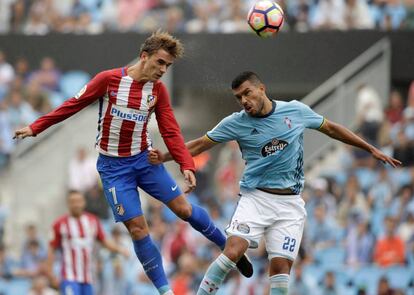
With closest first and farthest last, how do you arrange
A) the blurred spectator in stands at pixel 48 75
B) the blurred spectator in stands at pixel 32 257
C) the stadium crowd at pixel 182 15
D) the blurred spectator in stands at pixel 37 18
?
the blurred spectator in stands at pixel 32 257 < the stadium crowd at pixel 182 15 < the blurred spectator in stands at pixel 48 75 < the blurred spectator in stands at pixel 37 18

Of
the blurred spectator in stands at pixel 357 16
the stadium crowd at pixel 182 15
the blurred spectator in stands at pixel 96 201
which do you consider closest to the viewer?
the blurred spectator in stands at pixel 96 201

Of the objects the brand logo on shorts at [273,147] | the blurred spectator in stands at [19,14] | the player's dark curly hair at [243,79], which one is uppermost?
the blurred spectator in stands at [19,14]

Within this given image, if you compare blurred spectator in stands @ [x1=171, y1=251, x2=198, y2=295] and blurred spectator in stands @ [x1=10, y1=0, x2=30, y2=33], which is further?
blurred spectator in stands @ [x1=10, y1=0, x2=30, y2=33]

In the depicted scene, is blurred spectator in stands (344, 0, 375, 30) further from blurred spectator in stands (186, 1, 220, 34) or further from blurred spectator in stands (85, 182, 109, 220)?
blurred spectator in stands (85, 182, 109, 220)

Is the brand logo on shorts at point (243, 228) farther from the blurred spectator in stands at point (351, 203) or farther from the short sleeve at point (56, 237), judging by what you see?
the blurred spectator in stands at point (351, 203)

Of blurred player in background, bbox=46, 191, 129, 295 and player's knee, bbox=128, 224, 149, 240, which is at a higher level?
blurred player in background, bbox=46, 191, 129, 295

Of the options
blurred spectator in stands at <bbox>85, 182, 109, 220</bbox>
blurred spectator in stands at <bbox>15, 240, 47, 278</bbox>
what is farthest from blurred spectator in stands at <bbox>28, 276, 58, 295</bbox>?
blurred spectator in stands at <bbox>85, 182, 109, 220</bbox>

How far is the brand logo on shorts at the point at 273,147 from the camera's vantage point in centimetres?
1198

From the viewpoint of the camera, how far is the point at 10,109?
21906 mm

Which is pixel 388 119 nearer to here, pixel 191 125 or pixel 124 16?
pixel 191 125

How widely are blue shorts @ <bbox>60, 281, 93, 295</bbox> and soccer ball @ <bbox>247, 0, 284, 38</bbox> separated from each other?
456 cm

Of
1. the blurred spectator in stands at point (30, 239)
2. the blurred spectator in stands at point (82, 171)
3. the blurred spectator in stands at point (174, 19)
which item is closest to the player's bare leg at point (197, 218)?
the blurred spectator in stands at point (30, 239)

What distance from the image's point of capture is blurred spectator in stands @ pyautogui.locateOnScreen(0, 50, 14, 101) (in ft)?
73.4

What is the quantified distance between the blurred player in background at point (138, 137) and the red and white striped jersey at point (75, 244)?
3.20m
